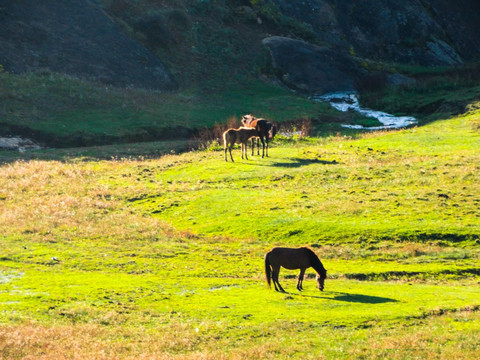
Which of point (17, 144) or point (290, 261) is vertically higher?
point (17, 144)

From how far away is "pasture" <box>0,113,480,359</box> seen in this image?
1680cm

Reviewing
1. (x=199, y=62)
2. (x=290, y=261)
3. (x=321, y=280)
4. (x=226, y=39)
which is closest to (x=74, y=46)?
(x=199, y=62)

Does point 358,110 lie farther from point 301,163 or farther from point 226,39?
point 301,163

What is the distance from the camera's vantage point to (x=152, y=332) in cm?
1736

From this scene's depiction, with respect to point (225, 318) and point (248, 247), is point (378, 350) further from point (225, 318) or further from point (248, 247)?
point (248, 247)

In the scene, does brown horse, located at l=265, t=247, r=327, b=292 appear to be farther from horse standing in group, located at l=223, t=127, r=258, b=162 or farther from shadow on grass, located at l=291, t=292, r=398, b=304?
horse standing in group, located at l=223, t=127, r=258, b=162

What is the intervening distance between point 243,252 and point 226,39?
79.1m

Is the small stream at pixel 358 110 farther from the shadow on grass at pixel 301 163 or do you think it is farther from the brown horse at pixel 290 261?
the brown horse at pixel 290 261

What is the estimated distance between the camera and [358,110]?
275 feet

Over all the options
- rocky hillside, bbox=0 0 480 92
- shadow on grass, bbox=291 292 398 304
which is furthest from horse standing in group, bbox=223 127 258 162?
rocky hillside, bbox=0 0 480 92

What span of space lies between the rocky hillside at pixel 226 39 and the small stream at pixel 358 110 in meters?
2.96

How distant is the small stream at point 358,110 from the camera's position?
236ft

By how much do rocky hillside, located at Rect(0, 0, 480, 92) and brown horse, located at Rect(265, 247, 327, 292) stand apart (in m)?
65.5

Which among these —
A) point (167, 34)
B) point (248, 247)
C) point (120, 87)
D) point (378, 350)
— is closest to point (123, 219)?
point (248, 247)
